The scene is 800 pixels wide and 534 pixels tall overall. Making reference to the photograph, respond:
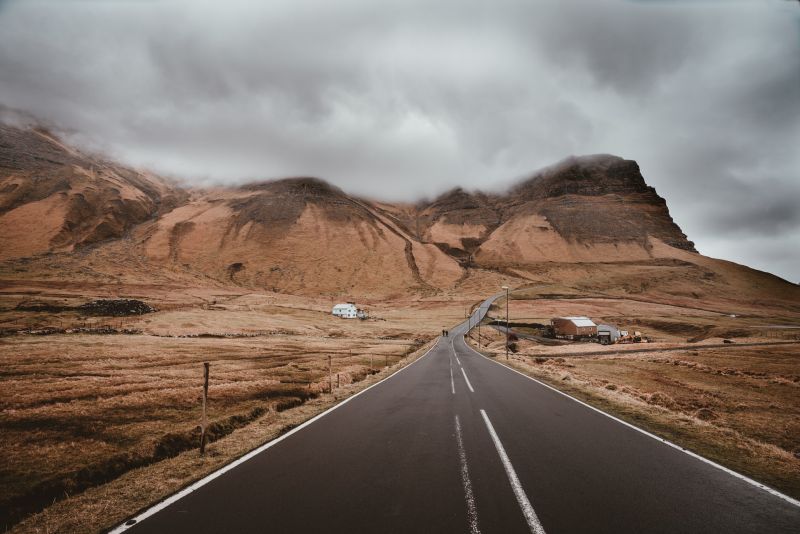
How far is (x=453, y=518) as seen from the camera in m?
5.12

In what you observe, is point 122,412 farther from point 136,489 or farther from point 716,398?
point 716,398

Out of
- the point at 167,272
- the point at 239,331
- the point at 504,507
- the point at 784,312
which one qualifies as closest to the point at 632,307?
the point at 784,312

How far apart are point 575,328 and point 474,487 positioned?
234 feet

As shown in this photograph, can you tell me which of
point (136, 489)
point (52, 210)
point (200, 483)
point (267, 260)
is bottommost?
point (136, 489)

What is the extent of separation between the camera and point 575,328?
69.9 meters

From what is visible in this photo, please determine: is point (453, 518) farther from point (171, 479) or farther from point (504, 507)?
point (171, 479)

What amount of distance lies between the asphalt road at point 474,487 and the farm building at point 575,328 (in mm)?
64432

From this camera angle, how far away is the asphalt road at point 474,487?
5074 millimetres

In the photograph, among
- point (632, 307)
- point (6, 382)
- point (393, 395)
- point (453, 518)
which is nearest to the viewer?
point (453, 518)

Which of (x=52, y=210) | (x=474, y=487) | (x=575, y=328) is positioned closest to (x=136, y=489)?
(x=474, y=487)

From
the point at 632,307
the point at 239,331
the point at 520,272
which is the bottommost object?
the point at 239,331

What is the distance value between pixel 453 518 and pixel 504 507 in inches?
32.8

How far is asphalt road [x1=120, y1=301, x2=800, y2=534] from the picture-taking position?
16.6 ft

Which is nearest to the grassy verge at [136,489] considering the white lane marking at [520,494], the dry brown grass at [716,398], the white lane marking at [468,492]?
the white lane marking at [468,492]
